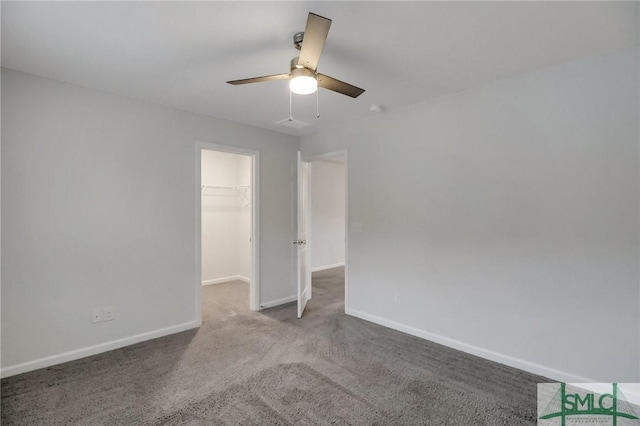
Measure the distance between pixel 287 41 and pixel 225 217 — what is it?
4313 millimetres

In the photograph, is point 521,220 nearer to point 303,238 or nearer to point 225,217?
point 303,238

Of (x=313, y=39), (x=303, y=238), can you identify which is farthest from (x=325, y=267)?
(x=313, y=39)

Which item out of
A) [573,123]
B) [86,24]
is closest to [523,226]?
[573,123]

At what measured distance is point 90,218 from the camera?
2.94 m

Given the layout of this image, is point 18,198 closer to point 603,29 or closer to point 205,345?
point 205,345

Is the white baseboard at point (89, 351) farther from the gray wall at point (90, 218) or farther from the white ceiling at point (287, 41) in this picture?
the white ceiling at point (287, 41)

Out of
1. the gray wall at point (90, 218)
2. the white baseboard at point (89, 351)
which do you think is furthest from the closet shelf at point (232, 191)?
the white baseboard at point (89, 351)

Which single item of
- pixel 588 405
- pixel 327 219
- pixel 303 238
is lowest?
pixel 588 405

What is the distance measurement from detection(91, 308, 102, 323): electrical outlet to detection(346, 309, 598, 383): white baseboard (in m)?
2.81

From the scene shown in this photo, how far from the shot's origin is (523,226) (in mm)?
Result: 2676

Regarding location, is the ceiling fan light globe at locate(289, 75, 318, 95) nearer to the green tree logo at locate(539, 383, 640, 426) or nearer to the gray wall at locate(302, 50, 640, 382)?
the gray wall at locate(302, 50, 640, 382)

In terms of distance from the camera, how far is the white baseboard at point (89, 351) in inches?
102

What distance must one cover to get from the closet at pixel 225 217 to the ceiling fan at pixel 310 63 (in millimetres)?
3806

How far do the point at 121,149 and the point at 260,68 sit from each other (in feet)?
5.54
